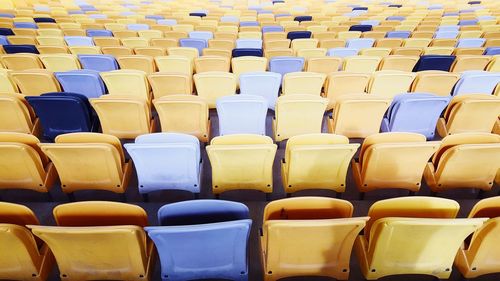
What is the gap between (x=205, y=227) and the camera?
1.83 metres

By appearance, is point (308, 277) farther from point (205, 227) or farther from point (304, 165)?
point (205, 227)

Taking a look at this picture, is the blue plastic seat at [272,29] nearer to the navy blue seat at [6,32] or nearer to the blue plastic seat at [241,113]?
the blue plastic seat at [241,113]

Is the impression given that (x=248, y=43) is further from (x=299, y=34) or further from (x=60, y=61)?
(x=60, y=61)

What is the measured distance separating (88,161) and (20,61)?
11.3 ft

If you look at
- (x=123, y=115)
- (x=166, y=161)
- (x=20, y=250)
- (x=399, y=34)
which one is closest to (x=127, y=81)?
(x=123, y=115)

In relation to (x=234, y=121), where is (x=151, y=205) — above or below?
below

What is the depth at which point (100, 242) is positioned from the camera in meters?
2.01

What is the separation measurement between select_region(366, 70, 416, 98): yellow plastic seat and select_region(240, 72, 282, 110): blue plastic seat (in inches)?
51.2

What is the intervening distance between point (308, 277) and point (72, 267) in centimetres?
172

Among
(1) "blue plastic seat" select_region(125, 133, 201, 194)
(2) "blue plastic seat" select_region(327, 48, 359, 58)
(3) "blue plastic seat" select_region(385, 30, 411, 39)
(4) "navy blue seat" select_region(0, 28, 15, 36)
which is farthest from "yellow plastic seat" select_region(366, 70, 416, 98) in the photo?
(4) "navy blue seat" select_region(0, 28, 15, 36)

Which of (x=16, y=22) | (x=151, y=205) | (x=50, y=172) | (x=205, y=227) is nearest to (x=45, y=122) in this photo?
(x=50, y=172)

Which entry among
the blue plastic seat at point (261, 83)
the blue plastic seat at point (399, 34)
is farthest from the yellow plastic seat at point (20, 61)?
the blue plastic seat at point (399, 34)

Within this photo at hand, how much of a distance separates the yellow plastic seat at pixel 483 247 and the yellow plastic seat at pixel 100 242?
6.99 ft

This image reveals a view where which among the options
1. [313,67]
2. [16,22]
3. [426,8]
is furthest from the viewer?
[426,8]
